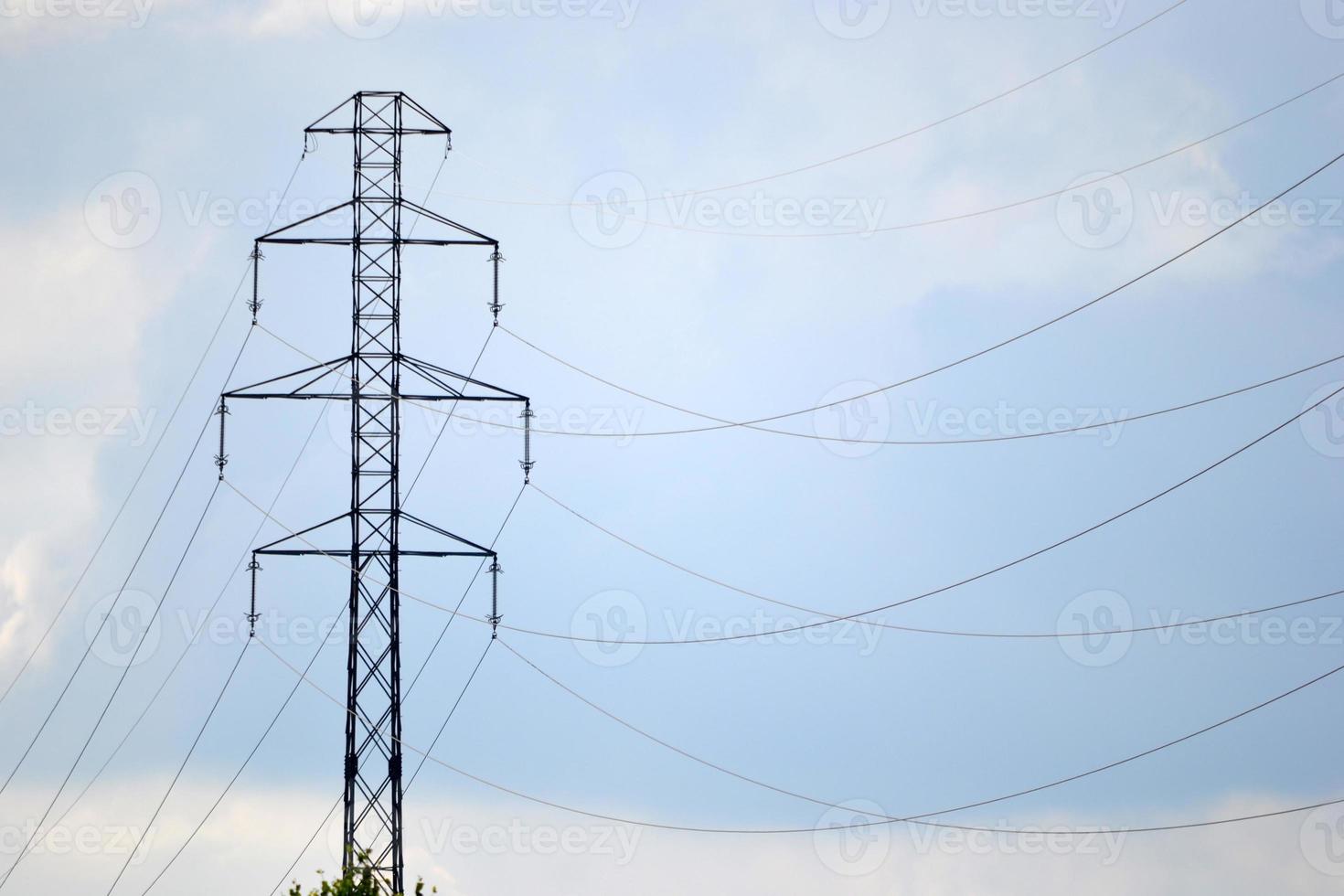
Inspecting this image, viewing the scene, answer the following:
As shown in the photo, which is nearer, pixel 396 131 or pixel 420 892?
pixel 420 892

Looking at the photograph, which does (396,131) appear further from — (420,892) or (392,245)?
(420,892)

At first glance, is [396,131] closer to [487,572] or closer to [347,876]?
[487,572]

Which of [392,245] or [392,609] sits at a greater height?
[392,245]

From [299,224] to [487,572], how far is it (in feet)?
A: 34.8

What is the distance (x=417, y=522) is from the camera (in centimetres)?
5416

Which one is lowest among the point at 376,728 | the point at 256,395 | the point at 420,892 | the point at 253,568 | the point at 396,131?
the point at 420,892

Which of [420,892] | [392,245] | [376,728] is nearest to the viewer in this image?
[420,892]

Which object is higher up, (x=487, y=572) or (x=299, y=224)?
(x=299, y=224)

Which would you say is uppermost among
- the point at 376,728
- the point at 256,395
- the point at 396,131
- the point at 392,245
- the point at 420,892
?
the point at 396,131

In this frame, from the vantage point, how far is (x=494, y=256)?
58000mm

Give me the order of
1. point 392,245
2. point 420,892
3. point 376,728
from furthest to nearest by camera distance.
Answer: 1. point 392,245
2. point 376,728
3. point 420,892

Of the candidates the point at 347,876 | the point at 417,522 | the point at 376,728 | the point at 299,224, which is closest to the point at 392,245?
the point at 299,224

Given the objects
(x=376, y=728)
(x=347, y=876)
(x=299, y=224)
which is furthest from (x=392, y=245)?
(x=347, y=876)

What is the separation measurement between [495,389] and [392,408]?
9.33 ft
